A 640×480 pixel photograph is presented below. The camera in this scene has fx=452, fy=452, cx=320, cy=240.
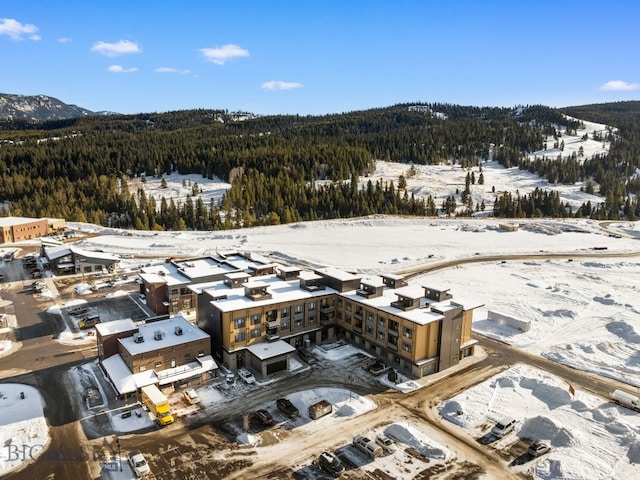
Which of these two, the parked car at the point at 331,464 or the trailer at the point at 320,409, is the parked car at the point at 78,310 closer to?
the trailer at the point at 320,409

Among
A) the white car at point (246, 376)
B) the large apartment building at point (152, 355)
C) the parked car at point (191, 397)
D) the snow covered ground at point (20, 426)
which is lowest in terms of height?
the snow covered ground at point (20, 426)

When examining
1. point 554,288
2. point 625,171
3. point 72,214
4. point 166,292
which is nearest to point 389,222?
point 554,288

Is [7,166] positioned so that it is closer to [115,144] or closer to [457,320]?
[115,144]

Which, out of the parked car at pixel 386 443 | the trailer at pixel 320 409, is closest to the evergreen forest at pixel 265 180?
the trailer at pixel 320 409

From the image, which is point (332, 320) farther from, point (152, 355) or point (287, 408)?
point (152, 355)

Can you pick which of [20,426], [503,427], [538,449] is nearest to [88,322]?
[20,426]

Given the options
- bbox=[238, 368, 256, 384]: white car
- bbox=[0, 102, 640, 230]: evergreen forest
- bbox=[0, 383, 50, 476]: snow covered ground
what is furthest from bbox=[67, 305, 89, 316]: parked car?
bbox=[0, 102, 640, 230]: evergreen forest

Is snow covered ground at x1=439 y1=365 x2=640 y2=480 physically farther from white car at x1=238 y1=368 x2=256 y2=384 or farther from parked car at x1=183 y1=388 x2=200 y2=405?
parked car at x1=183 y1=388 x2=200 y2=405
